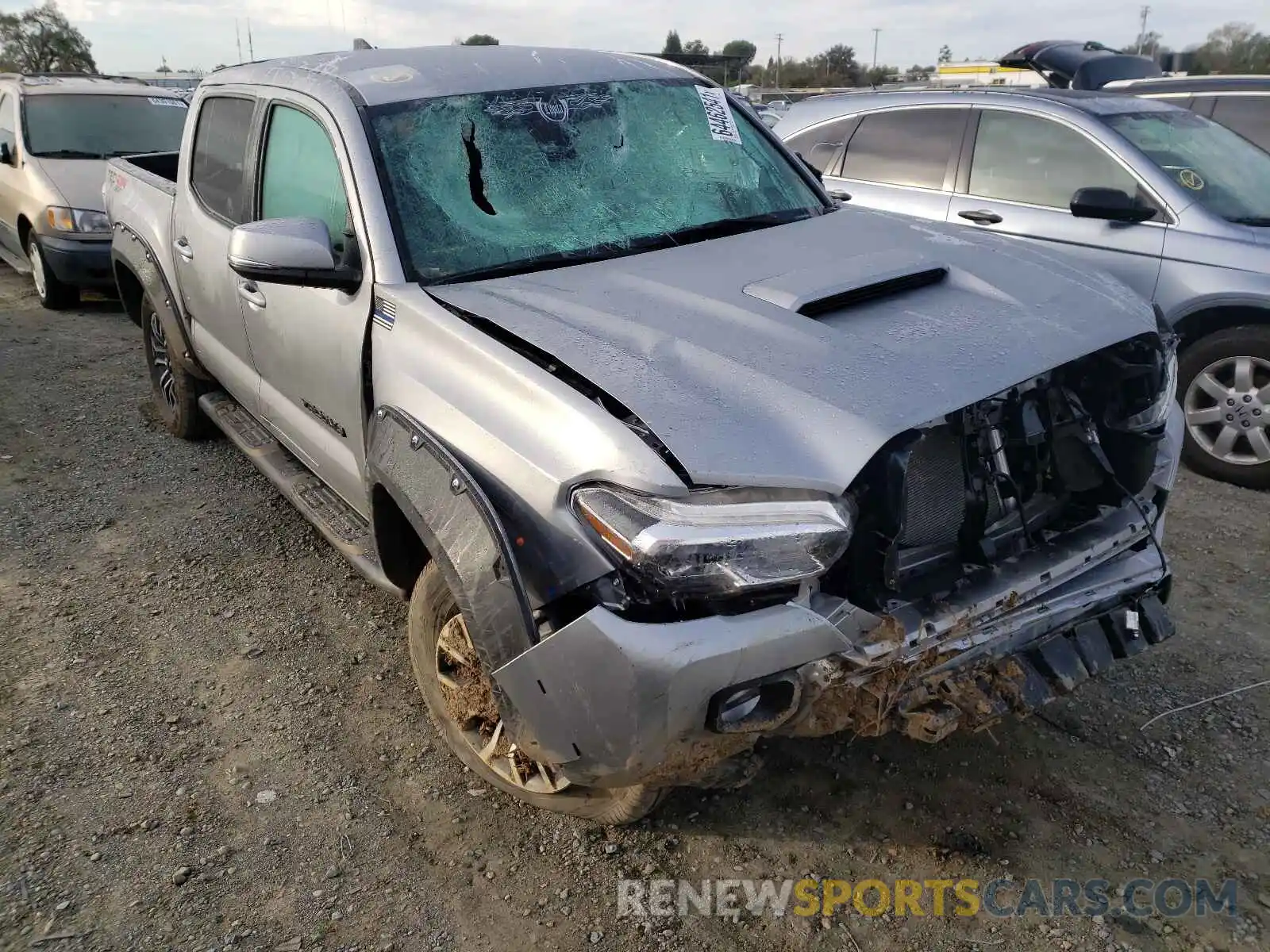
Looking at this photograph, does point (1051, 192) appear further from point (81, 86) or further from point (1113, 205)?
point (81, 86)

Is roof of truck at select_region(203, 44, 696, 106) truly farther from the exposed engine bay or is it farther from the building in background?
the building in background

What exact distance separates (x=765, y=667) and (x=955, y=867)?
1014 mm

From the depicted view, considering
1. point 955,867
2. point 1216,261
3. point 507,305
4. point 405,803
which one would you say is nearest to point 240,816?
point 405,803

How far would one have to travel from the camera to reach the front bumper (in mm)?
7832

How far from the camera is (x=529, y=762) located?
2549mm

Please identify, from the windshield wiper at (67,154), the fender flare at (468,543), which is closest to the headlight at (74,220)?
the windshield wiper at (67,154)

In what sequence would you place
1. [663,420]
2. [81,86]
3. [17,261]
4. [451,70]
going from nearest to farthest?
[663,420] < [451,70] < [17,261] < [81,86]

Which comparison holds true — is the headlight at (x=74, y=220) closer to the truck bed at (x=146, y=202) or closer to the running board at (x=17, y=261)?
the running board at (x=17, y=261)

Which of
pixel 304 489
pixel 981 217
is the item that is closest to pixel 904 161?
pixel 981 217

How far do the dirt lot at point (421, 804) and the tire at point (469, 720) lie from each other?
0.48ft

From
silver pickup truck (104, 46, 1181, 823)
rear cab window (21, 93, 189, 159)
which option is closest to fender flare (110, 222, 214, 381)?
silver pickup truck (104, 46, 1181, 823)

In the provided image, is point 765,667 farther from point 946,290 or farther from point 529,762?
point 946,290

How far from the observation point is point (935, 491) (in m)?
2.38
